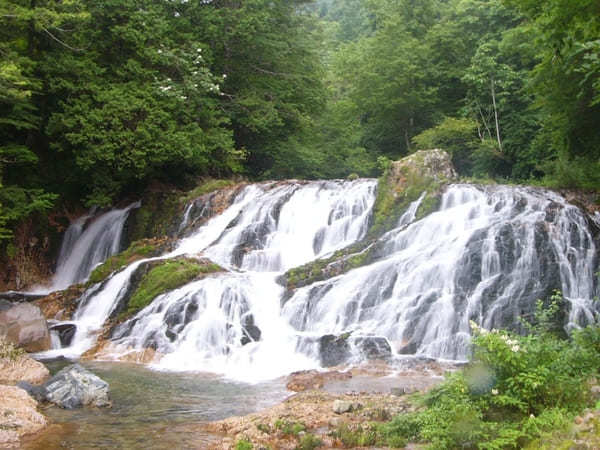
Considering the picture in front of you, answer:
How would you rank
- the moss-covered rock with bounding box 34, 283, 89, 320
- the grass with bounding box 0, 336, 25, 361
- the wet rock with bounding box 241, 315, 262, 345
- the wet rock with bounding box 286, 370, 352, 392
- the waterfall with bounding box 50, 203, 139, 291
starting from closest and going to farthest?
the wet rock with bounding box 286, 370, 352, 392
the grass with bounding box 0, 336, 25, 361
the wet rock with bounding box 241, 315, 262, 345
the moss-covered rock with bounding box 34, 283, 89, 320
the waterfall with bounding box 50, 203, 139, 291

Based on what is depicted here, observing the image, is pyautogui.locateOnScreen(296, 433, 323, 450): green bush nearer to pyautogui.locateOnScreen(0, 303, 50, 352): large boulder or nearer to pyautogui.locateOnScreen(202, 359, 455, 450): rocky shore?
pyautogui.locateOnScreen(202, 359, 455, 450): rocky shore

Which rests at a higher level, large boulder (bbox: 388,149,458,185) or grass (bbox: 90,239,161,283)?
large boulder (bbox: 388,149,458,185)

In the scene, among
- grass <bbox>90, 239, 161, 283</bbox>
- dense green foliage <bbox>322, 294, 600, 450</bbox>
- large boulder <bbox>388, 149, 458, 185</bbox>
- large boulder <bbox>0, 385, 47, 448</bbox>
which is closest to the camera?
dense green foliage <bbox>322, 294, 600, 450</bbox>

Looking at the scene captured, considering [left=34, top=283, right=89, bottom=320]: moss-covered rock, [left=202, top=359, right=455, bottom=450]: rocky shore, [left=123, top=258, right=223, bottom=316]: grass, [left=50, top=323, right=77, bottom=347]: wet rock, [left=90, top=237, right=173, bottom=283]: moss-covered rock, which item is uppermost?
[left=90, top=237, right=173, bottom=283]: moss-covered rock

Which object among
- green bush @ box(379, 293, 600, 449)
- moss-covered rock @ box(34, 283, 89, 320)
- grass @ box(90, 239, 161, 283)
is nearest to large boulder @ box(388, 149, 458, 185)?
grass @ box(90, 239, 161, 283)

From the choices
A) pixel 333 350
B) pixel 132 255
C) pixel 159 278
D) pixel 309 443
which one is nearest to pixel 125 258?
pixel 132 255

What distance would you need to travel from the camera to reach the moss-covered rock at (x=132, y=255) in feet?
49.3

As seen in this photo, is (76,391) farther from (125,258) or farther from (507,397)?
(125,258)

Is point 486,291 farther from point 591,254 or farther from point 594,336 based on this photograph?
point 594,336

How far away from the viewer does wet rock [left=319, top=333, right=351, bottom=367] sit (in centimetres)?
1021

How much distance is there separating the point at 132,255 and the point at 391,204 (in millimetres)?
7274

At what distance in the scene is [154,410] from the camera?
752cm

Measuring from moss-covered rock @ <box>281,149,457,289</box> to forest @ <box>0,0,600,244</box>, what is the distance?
1977mm

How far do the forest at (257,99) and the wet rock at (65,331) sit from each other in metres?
4.75
